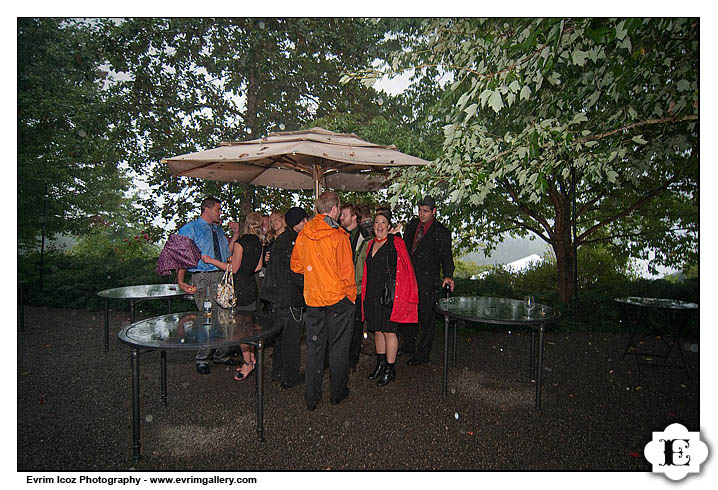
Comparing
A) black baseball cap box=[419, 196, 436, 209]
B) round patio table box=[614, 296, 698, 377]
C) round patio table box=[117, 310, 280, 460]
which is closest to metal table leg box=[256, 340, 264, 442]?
round patio table box=[117, 310, 280, 460]

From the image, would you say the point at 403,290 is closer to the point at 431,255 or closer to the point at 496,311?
the point at 431,255

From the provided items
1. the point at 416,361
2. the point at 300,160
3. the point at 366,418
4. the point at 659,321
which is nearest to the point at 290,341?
the point at 366,418

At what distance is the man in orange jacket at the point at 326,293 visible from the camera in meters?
3.40

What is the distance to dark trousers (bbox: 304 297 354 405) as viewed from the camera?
348 centimetres

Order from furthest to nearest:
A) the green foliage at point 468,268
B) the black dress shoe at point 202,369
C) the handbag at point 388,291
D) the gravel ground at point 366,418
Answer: the green foliage at point 468,268
the black dress shoe at point 202,369
the handbag at point 388,291
the gravel ground at point 366,418

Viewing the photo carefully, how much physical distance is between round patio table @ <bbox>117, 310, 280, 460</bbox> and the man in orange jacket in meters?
0.42

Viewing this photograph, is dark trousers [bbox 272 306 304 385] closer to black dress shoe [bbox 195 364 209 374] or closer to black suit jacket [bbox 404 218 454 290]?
black dress shoe [bbox 195 364 209 374]

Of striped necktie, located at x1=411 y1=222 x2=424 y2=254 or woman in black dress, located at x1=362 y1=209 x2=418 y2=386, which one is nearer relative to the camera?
woman in black dress, located at x1=362 y1=209 x2=418 y2=386

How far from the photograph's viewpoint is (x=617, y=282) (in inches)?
306

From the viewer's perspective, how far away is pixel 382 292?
3.98 meters

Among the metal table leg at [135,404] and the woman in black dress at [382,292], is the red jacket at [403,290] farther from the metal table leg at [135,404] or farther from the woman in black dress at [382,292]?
the metal table leg at [135,404]

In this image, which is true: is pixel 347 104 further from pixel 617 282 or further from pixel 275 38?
pixel 617 282

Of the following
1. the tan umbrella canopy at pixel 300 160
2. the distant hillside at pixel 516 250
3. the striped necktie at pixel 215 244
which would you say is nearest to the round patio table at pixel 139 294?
the striped necktie at pixel 215 244
